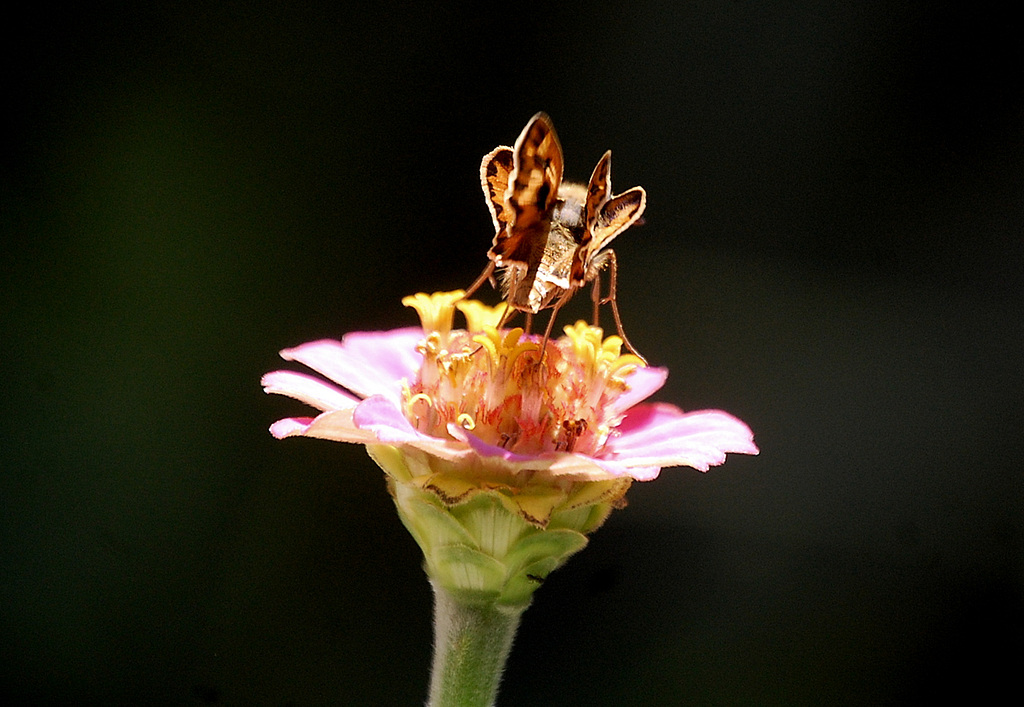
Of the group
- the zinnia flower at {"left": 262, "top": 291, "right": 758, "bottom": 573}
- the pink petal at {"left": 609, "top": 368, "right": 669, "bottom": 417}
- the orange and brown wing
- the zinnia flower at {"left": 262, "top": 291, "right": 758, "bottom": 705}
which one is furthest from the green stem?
the orange and brown wing

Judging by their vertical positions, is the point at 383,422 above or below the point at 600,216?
below

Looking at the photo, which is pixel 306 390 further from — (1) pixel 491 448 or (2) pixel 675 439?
(2) pixel 675 439

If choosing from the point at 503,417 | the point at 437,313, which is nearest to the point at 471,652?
the point at 503,417

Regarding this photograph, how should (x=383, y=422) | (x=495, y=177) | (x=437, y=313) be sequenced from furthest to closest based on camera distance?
(x=437, y=313) < (x=495, y=177) < (x=383, y=422)

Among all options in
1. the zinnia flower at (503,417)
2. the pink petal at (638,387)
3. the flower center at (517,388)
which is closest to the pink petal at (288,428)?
the zinnia flower at (503,417)

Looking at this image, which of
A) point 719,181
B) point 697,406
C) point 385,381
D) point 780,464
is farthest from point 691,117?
point 385,381

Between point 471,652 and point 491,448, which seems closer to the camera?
point 491,448

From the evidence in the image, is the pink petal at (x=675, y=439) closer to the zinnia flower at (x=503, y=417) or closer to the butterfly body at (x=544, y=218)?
the zinnia flower at (x=503, y=417)

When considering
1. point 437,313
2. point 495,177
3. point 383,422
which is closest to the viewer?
point 383,422
